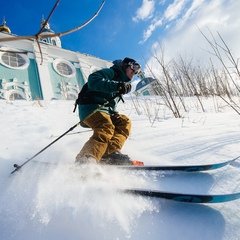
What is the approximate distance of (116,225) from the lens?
32.7 inches

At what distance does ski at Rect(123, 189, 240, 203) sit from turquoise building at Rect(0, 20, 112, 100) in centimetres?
1200

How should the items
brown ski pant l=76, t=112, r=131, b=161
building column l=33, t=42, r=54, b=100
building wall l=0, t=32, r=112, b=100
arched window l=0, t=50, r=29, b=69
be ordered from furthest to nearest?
building column l=33, t=42, r=54, b=100 < arched window l=0, t=50, r=29, b=69 < building wall l=0, t=32, r=112, b=100 < brown ski pant l=76, t=112, r=131, b=161

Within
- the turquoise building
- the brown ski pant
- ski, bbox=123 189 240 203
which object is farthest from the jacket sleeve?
the turquoise building

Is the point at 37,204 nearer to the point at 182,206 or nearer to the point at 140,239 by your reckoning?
the point at 140,239

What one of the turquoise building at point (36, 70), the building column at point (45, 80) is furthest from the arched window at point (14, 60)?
the building column at point (45, 80)

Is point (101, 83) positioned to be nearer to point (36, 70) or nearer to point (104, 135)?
point (104, 135)

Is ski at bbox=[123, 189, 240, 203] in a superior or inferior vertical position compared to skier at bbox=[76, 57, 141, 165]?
inferior

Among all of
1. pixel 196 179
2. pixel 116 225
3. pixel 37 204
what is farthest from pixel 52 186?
pixel 196 179

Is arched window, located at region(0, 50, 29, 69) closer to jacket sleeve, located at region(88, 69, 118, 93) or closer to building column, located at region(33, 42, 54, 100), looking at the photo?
building column, located at region(33, 42, 54, 100)

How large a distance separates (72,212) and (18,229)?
252 millimetres

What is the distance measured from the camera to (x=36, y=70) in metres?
15.3

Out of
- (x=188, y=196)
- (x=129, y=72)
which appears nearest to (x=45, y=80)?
(x=129, y=72)

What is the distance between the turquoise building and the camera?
13.8 meters

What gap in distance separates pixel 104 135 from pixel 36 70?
1593 centimetres
